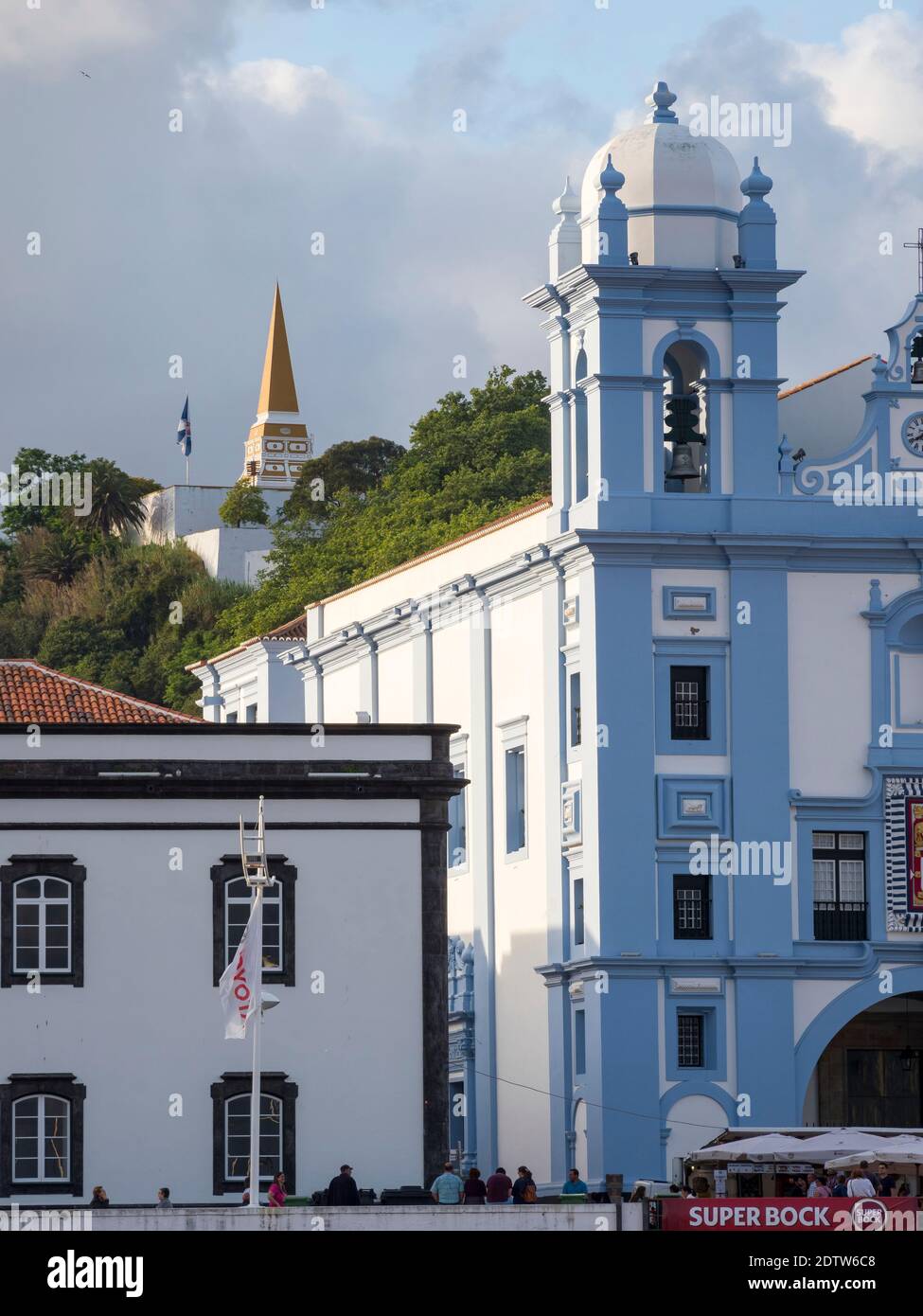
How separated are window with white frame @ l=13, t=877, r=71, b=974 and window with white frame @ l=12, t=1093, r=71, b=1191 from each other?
2019mm

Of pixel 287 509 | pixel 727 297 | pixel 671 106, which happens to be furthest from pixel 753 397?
pixel 287 509

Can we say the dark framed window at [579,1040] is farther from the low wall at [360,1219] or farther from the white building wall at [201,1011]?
the low wall at [360,1219]

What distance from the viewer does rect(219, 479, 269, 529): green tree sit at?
125m

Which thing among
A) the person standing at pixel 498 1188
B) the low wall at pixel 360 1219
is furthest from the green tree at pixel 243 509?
the low wall at pixel 360 1219

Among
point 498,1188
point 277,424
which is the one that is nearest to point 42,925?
point 498,1188

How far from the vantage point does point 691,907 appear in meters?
59.0

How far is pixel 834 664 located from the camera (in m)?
59.9

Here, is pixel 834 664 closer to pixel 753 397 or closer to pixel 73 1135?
pixel 753 397

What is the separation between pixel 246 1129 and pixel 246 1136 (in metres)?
0.11

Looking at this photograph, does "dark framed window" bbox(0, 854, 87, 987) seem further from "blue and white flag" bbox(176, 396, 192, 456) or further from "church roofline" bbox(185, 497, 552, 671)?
"blue and white flag" bbox(176, 396, 192, 456)

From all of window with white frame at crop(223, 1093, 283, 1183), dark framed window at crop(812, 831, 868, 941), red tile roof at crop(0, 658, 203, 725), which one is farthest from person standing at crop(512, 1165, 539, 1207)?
red tile roof at crop(0, 658, 203, 725)

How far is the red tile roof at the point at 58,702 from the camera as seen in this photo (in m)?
58.5

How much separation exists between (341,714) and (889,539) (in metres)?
17.4
